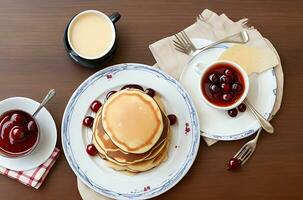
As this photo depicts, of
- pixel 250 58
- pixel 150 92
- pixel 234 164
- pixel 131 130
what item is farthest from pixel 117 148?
pixel 250 58

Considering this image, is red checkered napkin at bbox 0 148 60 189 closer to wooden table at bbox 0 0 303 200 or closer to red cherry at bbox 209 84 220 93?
wooden table at bbox 0 0 303 200

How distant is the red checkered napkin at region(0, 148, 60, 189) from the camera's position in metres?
1.06

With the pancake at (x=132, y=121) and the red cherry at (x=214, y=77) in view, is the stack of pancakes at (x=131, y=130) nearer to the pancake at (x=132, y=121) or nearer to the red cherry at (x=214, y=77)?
the pancake at (x=132, y=121)

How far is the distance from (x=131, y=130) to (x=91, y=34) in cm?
24

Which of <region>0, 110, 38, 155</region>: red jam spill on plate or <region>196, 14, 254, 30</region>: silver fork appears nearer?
<region>0, 110, 38, 155</region>: red jam spill on plate

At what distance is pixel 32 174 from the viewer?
1.07 m

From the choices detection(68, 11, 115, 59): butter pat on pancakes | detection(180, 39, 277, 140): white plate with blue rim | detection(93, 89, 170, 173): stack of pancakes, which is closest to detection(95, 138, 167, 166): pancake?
detection(93, 89, 170, 173): stack of pancakes

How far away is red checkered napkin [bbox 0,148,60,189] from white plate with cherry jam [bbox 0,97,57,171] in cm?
1

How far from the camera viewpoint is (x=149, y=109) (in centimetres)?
104

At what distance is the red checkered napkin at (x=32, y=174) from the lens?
1063mm

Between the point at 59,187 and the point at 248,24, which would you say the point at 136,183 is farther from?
the point at 248,24

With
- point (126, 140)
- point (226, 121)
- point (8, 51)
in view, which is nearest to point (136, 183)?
point (126, 140)

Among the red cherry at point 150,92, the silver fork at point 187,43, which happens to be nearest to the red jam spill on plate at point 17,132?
the red cherry at point 150,92

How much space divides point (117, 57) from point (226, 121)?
0.28 metres
